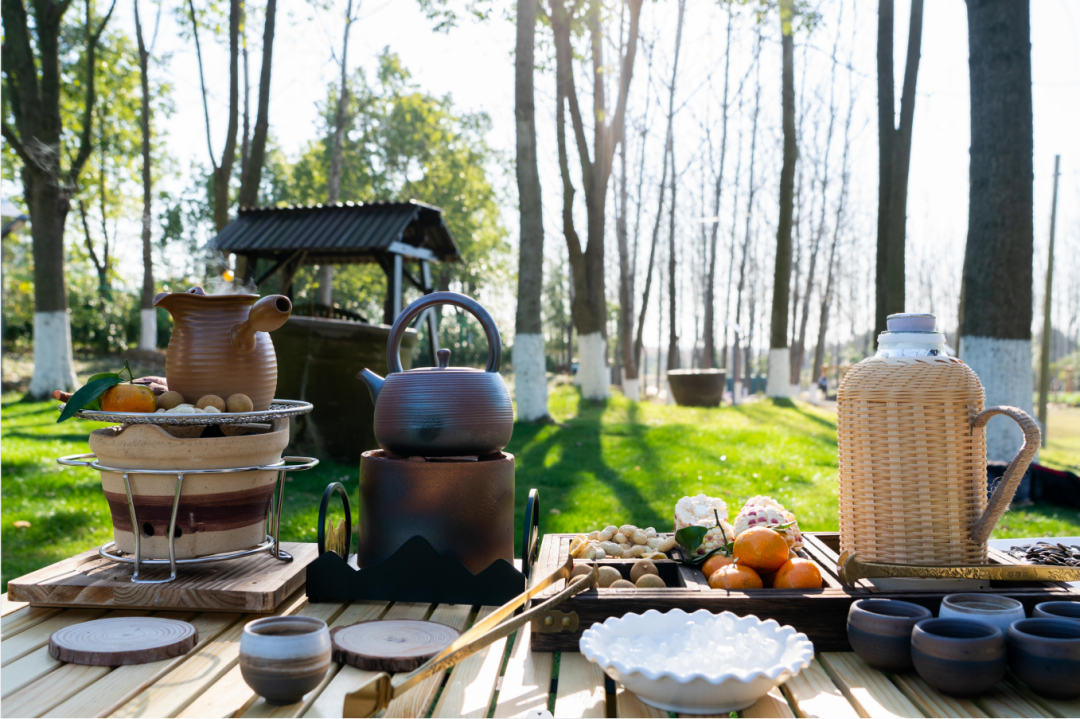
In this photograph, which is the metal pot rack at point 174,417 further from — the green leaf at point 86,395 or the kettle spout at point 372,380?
the kettle spout at point 372,380

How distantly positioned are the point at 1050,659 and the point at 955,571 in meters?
0.34

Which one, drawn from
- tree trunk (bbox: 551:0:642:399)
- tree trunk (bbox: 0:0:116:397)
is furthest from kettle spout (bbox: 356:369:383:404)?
tree trunk (bbox: 0:0:116:397)

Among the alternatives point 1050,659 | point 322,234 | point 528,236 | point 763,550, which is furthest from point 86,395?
point 322,234

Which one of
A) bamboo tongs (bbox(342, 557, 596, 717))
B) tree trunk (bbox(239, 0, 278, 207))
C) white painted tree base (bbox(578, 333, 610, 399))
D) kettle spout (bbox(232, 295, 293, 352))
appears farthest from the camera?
white painted tree base (bbox(578, 333, 610, 399))

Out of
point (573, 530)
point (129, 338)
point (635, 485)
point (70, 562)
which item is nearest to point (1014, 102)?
point (635, 485)

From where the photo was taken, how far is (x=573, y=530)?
13.3 ft

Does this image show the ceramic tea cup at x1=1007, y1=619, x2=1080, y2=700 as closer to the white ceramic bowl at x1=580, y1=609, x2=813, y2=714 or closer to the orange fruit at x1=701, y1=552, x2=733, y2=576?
the white ceramic bowl at x1=580, y1=609, x2=813, y2=714

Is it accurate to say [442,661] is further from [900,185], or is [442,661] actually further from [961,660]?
[900,185]

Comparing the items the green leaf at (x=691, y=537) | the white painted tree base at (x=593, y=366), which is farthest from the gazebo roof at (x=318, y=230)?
the green leaf at (x=691, y=537)

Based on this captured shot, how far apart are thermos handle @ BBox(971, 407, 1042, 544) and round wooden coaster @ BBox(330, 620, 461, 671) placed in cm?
Answer: 123

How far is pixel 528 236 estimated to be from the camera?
26.7ft

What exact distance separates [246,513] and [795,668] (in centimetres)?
149

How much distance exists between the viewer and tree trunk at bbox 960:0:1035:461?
537 cm

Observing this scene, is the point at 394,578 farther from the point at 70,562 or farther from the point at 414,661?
the point at 70,562
